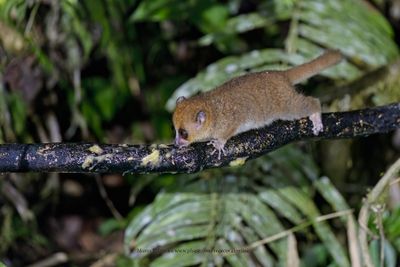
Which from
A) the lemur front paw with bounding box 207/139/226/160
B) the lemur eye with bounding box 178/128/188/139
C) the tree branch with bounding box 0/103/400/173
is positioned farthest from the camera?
the lemur eye with bounding box 178/128/188/139

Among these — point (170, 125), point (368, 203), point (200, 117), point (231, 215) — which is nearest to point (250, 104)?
point (200, 117)

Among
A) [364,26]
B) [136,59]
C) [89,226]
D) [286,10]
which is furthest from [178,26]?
[89,226]

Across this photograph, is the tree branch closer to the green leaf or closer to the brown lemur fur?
the brown lemur fur

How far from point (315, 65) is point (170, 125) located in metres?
0.95

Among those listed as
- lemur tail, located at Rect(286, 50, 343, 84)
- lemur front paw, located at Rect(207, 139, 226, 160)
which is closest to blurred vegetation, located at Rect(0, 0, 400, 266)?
lemur tail, located at Rect(286, 50, 343, 84)

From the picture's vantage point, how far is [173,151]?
1661mm

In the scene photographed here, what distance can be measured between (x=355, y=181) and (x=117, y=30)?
151 cm

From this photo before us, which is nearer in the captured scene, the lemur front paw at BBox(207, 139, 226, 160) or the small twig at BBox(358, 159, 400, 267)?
the lemur front paw at BBox(207, 139, 226, 160)

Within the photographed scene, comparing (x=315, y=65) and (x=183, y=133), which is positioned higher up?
(x=315, y=65)

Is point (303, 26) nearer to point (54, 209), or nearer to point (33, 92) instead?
point (33, 92)

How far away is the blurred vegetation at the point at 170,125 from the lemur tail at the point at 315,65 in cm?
27

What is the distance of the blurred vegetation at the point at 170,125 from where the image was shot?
2.47 meters

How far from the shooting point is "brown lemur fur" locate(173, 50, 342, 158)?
2.34 meters

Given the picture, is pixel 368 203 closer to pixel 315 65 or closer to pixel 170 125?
pixel 315 65
